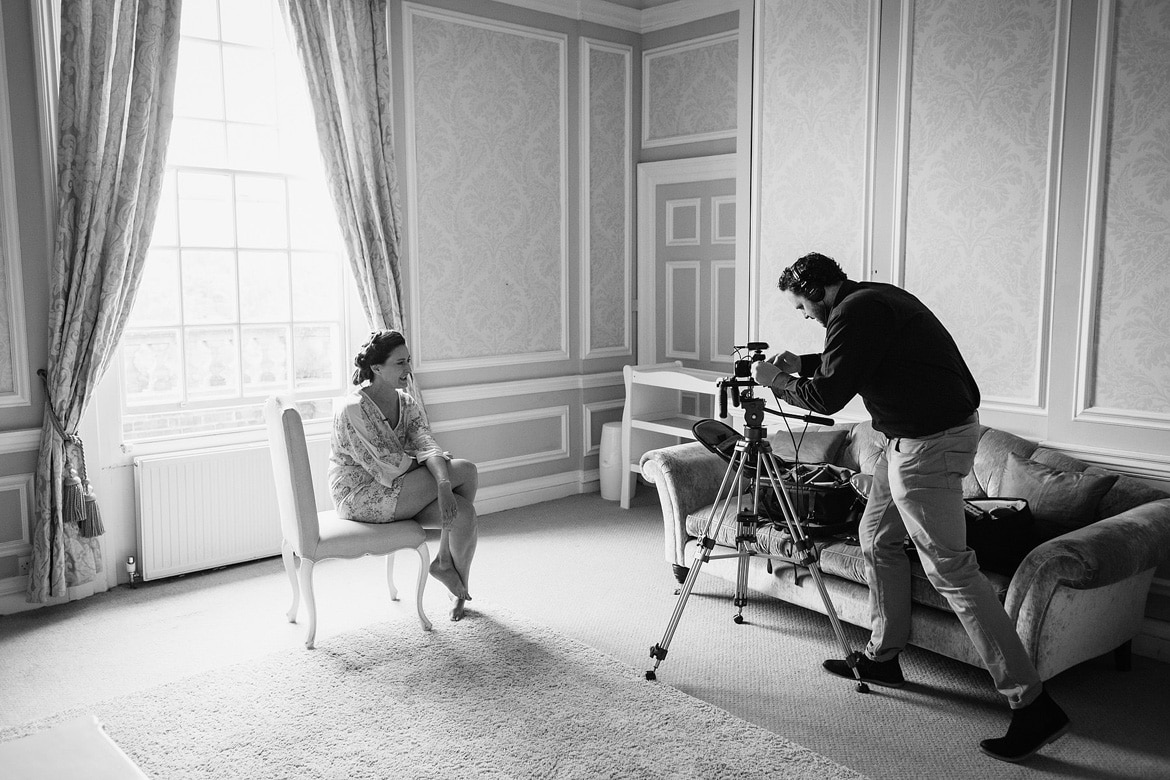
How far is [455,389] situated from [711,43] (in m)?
2.66

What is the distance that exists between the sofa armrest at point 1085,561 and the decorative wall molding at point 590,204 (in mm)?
3551

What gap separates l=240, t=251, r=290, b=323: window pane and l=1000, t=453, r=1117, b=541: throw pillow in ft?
11.6

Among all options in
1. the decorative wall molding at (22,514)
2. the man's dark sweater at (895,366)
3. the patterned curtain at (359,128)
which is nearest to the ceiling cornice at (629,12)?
the patterned curtain at (359,128)

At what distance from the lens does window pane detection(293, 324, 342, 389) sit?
4941mm

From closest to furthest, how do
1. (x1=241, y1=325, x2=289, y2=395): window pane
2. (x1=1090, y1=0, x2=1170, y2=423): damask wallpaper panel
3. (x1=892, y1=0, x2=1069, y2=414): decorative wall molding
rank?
(x1=1090, y1=0, x2=1170, y2=423): damask wallpaper panel → (x1=892, y1=0, x2=1069, y2=414): decorative wall molding → (x1=241, y1=325, x2=289, y2=395): window pane

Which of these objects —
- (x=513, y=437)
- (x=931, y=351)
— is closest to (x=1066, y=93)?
(x=931, y=351)

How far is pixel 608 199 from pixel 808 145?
1.84 m

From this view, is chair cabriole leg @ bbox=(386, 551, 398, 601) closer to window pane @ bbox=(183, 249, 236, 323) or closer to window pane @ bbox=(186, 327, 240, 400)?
window pane @ bbox=(186, 327, 240, 400)

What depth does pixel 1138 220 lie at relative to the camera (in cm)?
354

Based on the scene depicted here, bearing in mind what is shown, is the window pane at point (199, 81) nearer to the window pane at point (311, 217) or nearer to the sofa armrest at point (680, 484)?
the window pane at point (311, 217)

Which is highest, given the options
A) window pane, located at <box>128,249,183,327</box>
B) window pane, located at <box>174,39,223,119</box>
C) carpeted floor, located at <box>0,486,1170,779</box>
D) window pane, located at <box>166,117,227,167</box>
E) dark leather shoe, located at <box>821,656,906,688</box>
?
window pane, located at <box>174,39,223,119</box>

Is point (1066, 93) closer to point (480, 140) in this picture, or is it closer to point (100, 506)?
point (480, 140)

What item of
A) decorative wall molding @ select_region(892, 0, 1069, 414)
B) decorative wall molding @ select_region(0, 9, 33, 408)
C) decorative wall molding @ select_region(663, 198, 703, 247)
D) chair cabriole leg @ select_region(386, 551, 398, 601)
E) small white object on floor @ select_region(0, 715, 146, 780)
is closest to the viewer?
small white object on floor @ select_region(0, 715, 146, 780)

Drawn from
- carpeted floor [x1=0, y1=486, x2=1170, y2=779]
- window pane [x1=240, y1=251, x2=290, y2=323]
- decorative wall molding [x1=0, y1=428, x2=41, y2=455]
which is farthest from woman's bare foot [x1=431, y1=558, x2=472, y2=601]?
decorative wall molding [x1=0, y1=428, x2=41, y2=455]
